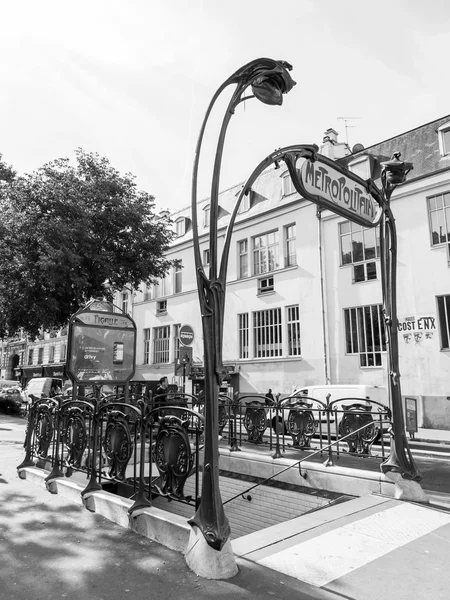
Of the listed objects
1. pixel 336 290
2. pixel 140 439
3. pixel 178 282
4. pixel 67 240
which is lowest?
pixel 140 439

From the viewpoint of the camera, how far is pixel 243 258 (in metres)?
26.1

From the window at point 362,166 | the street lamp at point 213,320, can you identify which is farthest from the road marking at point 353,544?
the window at point 362,166

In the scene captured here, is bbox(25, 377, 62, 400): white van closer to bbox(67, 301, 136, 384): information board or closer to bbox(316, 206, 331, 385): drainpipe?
bbox(316, 206, 331, 385): drainpipe

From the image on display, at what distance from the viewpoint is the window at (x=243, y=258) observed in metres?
25.8

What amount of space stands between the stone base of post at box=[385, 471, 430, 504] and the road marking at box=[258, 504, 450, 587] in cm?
33

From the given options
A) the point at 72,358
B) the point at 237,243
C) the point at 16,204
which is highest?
the point at 237,243

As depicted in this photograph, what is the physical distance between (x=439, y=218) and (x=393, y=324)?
46.1 feet

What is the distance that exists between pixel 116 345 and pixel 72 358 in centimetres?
123

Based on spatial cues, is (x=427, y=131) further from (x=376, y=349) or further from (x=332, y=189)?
(x=332, y=189)

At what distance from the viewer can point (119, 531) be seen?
15.2 ft

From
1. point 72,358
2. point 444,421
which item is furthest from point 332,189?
point 444,421

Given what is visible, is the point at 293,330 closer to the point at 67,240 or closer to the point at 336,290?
the point at 336,290

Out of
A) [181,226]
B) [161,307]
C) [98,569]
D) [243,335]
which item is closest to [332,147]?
[243,335]

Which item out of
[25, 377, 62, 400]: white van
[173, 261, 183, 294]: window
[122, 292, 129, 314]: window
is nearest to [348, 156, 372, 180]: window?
[173, 261, 183, 294]: window
